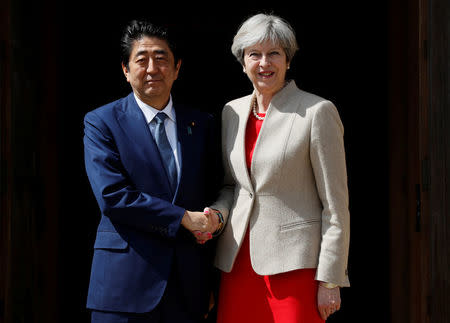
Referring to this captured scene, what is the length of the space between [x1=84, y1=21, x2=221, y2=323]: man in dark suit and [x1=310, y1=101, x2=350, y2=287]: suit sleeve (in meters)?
0.46

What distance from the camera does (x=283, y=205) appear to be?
225 centimetres

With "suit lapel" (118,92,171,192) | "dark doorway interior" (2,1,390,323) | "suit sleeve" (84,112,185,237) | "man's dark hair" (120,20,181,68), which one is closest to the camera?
"suit sleeve" (84,112,185,237)

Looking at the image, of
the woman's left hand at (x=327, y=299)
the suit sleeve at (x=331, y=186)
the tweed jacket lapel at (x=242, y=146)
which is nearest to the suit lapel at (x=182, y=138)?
the tweed jacket lapel at (x=242, y=146)

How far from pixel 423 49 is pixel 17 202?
198cm

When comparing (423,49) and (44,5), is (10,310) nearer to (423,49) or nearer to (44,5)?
(44,5)

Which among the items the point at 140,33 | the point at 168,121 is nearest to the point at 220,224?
the point at 168,121

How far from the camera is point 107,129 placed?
2.28m

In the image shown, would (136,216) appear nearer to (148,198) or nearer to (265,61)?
(148,198)

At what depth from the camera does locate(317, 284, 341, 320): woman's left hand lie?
2.22m

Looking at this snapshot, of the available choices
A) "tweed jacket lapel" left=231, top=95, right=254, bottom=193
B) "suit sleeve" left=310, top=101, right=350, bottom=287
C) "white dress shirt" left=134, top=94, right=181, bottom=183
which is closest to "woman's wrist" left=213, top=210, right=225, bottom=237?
"tweed jacket lapel" left=231, top=95, right=254, bottom=193

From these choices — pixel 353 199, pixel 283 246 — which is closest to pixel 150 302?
pixel 283 246

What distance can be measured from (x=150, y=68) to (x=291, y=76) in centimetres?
211

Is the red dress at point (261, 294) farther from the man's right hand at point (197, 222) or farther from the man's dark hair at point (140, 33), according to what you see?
the man's dark hair at point (140, 33)

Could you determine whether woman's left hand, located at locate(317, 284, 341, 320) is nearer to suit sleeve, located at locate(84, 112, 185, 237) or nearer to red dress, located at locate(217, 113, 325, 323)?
red dress, located at locate(217, 113, 325, 323)
